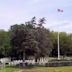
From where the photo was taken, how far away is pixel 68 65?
6034cm

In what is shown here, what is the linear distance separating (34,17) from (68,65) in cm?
1511

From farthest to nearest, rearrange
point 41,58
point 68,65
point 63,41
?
point 63,41 → point 41,58 → point 68,65

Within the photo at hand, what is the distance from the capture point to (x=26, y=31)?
6281 cm

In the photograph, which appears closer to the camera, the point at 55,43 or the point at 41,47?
the point at 41,47

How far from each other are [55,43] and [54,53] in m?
3.60

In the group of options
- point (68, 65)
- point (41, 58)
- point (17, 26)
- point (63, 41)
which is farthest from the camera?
point (63, 41)

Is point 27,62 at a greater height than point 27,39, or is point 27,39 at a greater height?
point 27,39

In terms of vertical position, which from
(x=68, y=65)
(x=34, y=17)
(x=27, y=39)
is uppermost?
(x=34, y=17)

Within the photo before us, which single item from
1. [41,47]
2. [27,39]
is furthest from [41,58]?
[27,39]

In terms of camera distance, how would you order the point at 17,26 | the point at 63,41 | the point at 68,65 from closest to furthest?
the point at 68,65 → the point at 17,26 → the point at 63,41

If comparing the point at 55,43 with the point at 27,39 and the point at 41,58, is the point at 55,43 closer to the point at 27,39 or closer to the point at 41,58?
the point at 41,58

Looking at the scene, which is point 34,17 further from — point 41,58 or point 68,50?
point 68,50

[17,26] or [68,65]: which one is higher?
[17,26]

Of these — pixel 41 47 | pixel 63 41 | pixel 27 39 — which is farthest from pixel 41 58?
pixel 63 41
